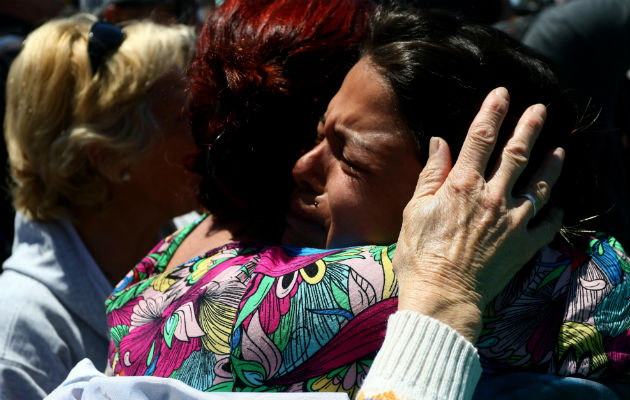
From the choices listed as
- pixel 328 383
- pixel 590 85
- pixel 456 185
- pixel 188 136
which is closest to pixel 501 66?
pixel 456 185

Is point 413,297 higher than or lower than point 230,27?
lower

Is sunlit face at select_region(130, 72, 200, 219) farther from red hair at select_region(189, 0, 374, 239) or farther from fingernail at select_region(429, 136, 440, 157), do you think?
fingernail at select_region(429, 136, 440, 157)

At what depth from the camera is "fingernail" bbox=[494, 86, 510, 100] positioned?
1383 mm

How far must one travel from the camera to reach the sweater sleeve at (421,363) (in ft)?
3.89

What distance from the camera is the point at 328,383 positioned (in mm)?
1348

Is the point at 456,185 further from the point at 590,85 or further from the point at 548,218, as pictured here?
the point at 590,85

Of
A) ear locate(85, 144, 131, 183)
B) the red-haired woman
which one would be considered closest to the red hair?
the red-haired woman

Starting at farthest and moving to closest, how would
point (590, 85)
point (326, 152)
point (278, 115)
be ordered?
1. point (590, 85)
2. point (278, 115)
3. point (326, 152)

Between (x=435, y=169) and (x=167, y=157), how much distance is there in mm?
1669

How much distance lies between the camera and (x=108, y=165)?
2.79m

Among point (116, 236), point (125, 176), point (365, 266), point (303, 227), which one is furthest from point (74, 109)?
point (365, 266)

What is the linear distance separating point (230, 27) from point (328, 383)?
1.01m

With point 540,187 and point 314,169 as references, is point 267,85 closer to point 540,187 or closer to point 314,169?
point 314,169

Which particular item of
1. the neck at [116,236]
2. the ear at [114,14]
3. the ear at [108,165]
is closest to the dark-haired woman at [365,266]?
the neck at [116,236]
